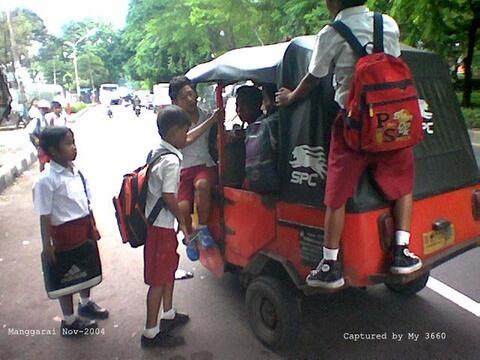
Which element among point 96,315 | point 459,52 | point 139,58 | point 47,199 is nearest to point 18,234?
point 96,315

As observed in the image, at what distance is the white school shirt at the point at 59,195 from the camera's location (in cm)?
326

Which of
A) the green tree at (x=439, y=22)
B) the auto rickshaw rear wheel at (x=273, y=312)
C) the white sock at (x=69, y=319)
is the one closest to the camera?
the auto rickshaw rear wheel at (x=273, y=312)

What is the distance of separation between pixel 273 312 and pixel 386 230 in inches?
37.4

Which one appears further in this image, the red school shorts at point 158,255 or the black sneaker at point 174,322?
the black sneaker at point 174,322

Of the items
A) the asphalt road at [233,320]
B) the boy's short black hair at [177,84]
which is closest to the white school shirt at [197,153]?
the boy's short black hair at [177,84]

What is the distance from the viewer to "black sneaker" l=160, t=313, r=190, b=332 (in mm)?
3496

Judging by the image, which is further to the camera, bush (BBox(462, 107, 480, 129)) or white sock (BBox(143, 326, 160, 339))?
bush (BBox(462, 107, 480, 129))

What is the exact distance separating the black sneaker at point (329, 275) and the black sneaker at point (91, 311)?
1.87m

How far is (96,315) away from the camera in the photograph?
3807 mm

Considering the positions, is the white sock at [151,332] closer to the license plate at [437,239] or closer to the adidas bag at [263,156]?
the adidas bag at [263,156]


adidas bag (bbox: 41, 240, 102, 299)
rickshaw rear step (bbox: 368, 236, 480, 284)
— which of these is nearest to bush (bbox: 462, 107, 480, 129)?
rickshaw rear step (bbox: 368, 236, 480, 284)

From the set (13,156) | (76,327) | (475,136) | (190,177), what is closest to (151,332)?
(76,327)

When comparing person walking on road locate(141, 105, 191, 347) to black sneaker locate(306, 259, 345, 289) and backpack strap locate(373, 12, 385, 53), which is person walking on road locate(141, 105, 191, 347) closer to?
black sneaker locate(306, 259, 345, 289)

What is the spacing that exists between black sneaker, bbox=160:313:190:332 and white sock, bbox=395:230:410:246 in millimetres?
1706
